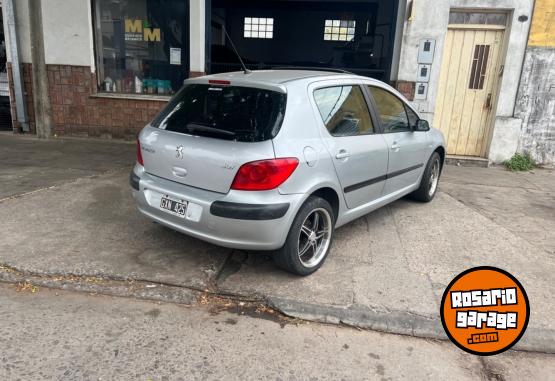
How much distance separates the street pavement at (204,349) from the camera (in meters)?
2.58

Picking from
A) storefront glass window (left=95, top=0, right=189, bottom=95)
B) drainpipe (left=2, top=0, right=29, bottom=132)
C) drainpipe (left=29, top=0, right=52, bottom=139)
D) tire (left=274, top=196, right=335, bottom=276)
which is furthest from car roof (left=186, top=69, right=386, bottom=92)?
drainpipe (left=2, top=0, right=29, bottom=132)

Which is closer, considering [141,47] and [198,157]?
[198,157]

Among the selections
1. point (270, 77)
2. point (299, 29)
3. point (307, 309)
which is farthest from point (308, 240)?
point (299, 29)

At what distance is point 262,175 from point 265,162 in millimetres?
95

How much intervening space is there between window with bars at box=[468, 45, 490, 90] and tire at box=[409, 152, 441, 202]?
3.10m

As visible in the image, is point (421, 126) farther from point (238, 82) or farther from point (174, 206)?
point (174, 206)

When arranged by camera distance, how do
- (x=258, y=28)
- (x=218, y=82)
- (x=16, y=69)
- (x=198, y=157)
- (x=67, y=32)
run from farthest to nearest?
(x=258, y=28) → (x=16, y=69) → (x=67, y=32) → (x=218, y=82) → (x=198, y=157)

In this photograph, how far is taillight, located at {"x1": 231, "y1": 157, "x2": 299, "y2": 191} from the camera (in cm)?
315

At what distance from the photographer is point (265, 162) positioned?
10.3 feet

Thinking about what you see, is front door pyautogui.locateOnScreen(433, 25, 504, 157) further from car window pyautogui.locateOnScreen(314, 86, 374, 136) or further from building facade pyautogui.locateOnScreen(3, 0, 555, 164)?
car window pyautogui.locateOnScreen(314, 86, 374, 136)

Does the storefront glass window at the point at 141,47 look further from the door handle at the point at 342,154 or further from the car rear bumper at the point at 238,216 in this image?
the car rear bumper at the point at 238,216

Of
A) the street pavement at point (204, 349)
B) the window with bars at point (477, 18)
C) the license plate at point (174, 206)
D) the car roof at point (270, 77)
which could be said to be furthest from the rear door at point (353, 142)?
the window with bars at point (477, 18)

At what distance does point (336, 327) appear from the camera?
3.12 metres

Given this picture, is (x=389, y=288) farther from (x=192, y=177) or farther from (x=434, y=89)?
(x=434, y=89)
